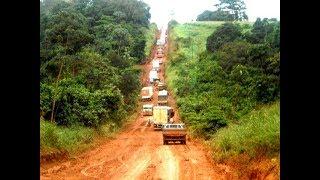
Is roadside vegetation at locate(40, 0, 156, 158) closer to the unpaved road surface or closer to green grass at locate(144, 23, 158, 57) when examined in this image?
the unpaved road surface

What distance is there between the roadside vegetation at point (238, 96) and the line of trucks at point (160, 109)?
1.28m

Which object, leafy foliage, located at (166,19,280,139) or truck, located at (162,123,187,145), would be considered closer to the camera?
leafy foliage, located at (166,19,280,139)

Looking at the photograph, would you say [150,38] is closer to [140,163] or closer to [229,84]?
[229,84]

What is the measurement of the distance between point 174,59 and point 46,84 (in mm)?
33867

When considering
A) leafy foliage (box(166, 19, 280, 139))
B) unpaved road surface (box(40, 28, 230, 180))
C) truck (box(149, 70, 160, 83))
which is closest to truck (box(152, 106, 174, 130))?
leafy foliage (box(166, 19, 280, 139))

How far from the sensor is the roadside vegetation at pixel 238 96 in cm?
1309

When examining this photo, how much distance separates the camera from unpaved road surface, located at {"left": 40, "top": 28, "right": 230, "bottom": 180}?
43.3 feet

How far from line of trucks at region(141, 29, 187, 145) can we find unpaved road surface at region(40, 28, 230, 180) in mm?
591

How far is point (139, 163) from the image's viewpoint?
51.0ft

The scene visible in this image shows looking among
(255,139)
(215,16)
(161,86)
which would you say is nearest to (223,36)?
(161,86)

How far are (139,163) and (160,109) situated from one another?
45.4 feet
